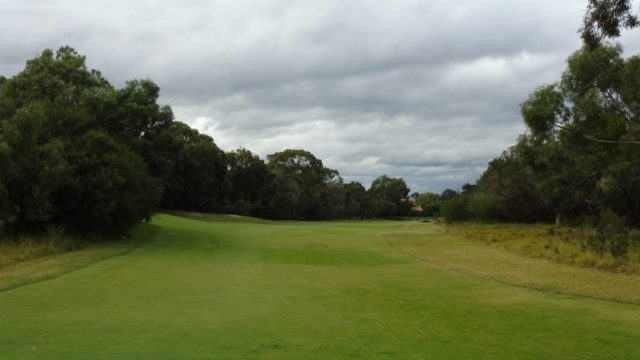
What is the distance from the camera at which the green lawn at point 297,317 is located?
755 centimetres

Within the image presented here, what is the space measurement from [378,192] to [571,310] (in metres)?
114

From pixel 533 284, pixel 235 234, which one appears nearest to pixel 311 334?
pixel 533 284

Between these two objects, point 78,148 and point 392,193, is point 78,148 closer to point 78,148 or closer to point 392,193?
point 78,148

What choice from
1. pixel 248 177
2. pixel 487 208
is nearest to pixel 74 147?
pixel 487 208

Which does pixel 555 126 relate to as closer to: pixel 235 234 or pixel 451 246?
pixel 451 246

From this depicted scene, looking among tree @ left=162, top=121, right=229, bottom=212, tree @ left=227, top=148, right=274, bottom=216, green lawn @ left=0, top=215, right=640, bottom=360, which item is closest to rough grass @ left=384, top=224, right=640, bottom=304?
green lawn @ left=0, top=215, right=640, bottom=360

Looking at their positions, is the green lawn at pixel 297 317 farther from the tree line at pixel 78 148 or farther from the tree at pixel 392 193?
the tree at pixel 392 193

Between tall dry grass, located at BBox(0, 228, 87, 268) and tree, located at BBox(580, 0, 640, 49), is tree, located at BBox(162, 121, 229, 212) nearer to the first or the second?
tall dry grass, located at BBox(0, 228, 87, 268)

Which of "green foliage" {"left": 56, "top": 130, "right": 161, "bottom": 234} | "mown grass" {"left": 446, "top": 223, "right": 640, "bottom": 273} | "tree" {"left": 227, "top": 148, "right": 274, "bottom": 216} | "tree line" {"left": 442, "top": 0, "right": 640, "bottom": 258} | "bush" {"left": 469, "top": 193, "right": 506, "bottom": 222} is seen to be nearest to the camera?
"mown grass" {"left": 446, "top": 223, "right": 640, "bottom": 273}

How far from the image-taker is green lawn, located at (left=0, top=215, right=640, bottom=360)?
24.8 feet

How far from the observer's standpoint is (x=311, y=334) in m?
8.55

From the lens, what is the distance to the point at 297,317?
10070 mm

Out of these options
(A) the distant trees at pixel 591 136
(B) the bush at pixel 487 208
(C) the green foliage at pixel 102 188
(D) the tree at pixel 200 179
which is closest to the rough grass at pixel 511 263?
(A) the distant trees at pixel 591 136

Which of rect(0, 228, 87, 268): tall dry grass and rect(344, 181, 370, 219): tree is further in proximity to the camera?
rect(344, 181, 370, 219): tree
